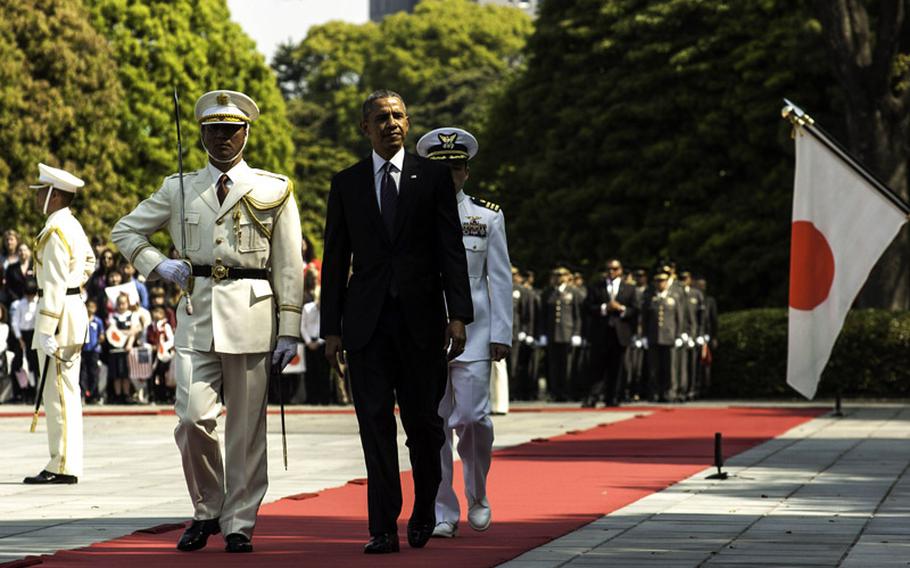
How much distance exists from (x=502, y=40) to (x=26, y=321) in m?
65.6

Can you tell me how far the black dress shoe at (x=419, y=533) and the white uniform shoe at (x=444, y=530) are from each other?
48cm

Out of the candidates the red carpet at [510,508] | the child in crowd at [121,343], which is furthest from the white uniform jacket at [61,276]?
the child in crowd at [121,343]

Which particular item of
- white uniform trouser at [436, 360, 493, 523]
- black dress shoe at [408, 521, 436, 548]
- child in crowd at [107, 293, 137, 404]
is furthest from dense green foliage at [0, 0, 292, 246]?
black dress shoe at [408, 521, 436, 548]

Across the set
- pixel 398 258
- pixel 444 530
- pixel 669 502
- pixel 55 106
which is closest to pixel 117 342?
pixel 669 502

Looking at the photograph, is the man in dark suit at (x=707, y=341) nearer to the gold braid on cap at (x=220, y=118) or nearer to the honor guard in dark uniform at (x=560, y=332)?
the honor guard in dark uniform at (x=560, y=332)

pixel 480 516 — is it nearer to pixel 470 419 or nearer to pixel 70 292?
pixel 470 419

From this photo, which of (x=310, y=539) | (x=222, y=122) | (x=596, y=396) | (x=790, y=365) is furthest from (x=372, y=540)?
A: (x=596, y=396)

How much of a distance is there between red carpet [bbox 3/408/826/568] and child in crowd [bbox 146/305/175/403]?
30.6 ft

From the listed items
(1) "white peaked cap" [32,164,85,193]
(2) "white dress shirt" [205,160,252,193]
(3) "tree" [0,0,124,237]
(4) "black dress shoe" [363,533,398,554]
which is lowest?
(4) "black dress shoe" [363,533,398,554]

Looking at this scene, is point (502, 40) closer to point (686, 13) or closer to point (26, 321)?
point (686, 13)

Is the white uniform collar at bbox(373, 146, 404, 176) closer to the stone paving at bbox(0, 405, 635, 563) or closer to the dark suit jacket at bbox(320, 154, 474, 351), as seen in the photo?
the dark suit jacket at bbox(320, 154, 474, 351)

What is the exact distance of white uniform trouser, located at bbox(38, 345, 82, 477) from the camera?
1451cm

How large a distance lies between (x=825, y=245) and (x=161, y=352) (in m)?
15.9

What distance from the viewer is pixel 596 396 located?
92.0ft
